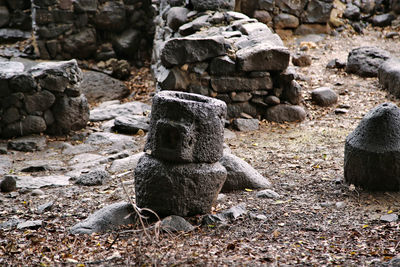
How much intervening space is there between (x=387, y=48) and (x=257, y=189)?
239 inches

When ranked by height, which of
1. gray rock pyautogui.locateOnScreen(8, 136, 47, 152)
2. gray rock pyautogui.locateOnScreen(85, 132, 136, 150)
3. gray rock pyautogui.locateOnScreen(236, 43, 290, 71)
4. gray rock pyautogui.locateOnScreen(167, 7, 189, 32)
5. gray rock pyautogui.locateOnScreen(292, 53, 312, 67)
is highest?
gray rock pyautogui.locateOnScreen(167, 7, 189, 32)

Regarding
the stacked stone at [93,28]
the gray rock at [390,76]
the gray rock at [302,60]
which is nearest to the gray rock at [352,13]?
the gray rock at [302,60]

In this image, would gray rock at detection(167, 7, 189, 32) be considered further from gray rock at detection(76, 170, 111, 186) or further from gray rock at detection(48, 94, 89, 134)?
gray rock at detection(76, 170, 111, 186)

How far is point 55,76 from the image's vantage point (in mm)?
6402

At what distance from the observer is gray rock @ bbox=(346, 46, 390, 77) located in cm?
801

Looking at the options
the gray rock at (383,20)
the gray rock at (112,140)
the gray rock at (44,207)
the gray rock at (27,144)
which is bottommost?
the gray rock at (27,144)

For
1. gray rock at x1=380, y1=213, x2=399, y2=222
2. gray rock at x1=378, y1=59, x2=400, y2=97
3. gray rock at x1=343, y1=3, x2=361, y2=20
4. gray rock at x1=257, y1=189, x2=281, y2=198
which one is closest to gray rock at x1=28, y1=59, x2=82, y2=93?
gray rock at x1=257, y1=189, x2=281, y2=198

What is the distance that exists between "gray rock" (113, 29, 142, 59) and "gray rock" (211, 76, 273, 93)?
4.10 metres

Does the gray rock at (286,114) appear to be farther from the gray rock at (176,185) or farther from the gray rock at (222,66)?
the gray rock at (176,185)

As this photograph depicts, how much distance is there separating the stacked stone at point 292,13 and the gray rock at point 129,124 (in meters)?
3.72

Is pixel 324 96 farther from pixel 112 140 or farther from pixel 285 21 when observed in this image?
pixel 112 140

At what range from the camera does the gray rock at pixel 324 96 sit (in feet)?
23.6

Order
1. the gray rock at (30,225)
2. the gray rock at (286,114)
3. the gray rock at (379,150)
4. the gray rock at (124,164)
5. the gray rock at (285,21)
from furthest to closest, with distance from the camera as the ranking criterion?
the gray rock at (285,21), the gray rock at (286,114), the gray rock at (124,164), the gray rock at (379,150), the gray rock at (30,225)

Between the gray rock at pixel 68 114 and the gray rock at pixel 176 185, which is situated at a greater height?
the gray rock at pixel 176 185
